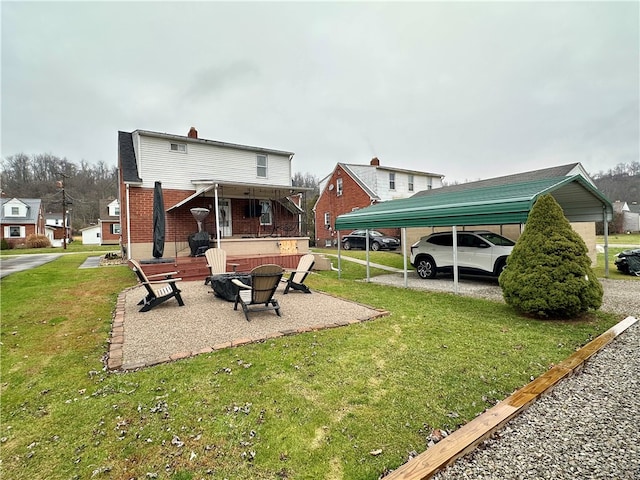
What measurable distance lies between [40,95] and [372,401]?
21644 mm

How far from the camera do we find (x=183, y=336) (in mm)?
5062

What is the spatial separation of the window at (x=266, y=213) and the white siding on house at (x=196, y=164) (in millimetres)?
1596

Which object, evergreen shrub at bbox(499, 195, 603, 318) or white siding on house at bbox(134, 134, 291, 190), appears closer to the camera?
evergreen shrub at bbox(499, 195, 603, 318)

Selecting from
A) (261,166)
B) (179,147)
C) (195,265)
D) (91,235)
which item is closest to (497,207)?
(195,265)

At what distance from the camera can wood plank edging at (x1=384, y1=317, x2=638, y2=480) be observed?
7.00 ft

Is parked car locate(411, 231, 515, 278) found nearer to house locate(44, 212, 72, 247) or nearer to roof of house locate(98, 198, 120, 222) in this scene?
roof of house locate(98, 198, 120, 222)

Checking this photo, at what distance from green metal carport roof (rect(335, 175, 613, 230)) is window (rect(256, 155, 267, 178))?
831 cm

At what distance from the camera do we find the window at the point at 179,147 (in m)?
15.8

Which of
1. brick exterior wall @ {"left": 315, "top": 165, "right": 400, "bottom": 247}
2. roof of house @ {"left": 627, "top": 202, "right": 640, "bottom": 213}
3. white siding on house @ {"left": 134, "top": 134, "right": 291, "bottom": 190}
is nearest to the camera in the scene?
white siding on house @ {"left": 134, "top": 134, "right": 291, "bottom": 190}

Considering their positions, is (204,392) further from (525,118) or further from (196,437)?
(525,118)

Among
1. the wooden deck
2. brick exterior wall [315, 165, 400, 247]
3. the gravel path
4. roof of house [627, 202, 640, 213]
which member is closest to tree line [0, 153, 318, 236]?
brick exterior wall [315, 165, 400, 247]

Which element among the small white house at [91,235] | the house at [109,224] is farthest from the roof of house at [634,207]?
the small white house at [91,235]

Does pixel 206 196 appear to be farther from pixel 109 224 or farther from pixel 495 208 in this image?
pixel 109 224

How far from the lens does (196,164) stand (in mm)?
16438
